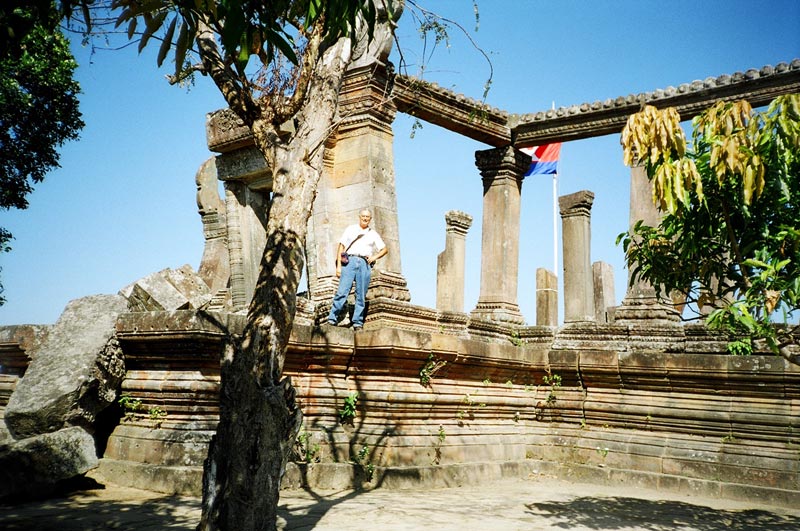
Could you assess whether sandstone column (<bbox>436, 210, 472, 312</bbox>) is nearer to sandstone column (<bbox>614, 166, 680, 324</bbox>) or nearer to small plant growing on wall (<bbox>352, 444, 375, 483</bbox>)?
sandstone column (<bbox>614, 166, 680, 324</bbox>)

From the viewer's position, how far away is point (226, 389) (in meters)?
3.81

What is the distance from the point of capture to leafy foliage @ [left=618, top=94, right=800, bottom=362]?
4.08 m

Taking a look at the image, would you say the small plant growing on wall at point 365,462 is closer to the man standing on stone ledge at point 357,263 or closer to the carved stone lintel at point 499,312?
the man standing on stone ledge at point 357,263

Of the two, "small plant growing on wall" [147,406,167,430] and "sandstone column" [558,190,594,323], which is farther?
"sandstone column" [558,190,594,323]

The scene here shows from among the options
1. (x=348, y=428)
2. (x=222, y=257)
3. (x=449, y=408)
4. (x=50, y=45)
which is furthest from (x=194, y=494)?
(x=50, y=45)

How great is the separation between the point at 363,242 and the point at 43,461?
396 cm

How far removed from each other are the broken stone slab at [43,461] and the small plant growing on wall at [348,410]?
211 centimetres

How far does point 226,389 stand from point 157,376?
2.21 metres

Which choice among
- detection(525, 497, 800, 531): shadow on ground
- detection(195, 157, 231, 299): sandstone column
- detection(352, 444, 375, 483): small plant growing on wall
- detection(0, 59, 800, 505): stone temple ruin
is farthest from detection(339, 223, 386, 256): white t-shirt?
detection(195, 157, 231, 299): sandstone column

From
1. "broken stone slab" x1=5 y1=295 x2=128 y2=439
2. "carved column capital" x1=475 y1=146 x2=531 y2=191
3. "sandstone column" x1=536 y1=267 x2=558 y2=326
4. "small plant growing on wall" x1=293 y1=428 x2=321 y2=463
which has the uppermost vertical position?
"carved column capital" x1=475 y1=146 x2=531 y2=191

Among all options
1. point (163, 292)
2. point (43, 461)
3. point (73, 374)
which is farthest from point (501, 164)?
point (43, 461)

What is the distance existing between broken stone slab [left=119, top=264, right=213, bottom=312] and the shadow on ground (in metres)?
4.07

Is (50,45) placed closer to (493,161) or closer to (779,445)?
(493,161)

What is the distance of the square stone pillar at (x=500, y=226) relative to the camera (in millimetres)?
13367
